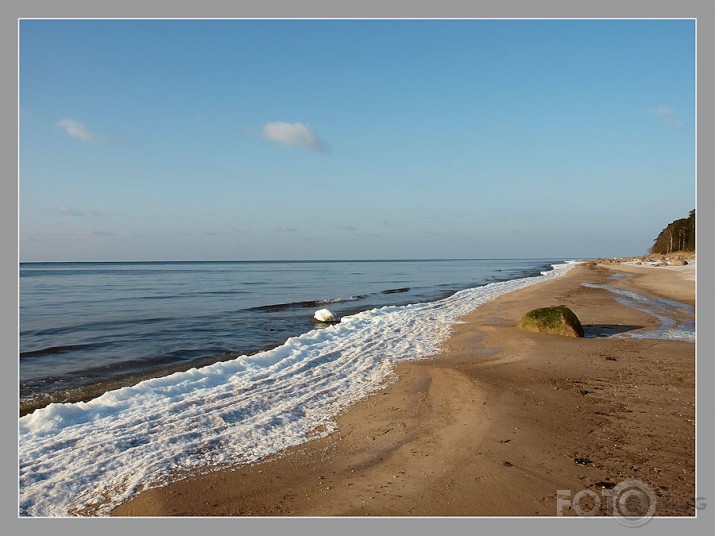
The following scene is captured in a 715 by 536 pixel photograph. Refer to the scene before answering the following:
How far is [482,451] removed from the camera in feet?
19.4

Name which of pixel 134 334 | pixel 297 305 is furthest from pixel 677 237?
pixel 134 334

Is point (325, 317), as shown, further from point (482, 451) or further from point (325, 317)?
point (482, 451)

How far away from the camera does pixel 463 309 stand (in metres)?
23.5

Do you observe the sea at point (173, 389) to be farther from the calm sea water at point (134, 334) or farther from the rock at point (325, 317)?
the rock at point (325, 317)

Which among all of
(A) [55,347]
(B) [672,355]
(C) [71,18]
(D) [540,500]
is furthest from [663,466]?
(A) [55,347]

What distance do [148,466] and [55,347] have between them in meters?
11.5

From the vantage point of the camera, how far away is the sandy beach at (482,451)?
191 inches

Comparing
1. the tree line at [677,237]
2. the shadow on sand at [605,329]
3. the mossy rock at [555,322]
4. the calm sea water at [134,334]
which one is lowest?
the calm sea water at [134,334]

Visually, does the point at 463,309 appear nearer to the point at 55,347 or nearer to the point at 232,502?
the point at 55,347

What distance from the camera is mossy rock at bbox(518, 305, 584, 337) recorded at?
1430 cm
